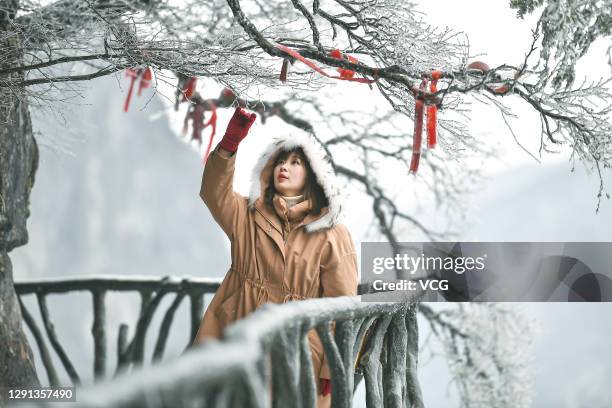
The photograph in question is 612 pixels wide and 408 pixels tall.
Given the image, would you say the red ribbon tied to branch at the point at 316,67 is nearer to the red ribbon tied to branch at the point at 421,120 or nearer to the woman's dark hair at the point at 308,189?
the red ribbon tied to branch at the point at 421,120

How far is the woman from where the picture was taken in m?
3.38

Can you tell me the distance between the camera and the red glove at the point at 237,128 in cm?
325

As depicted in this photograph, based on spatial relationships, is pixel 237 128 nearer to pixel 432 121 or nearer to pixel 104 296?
pixel 432 121

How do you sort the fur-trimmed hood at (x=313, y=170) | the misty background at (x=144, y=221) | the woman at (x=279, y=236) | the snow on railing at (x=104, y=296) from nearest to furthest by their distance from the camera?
the woman at (x=279, y=236) → the fur-trimmed hood at (x=313, y=170) → the snow on railing at (x=104, y=296) → the misty background at (x=144, y=221)

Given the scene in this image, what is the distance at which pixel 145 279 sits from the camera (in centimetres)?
582

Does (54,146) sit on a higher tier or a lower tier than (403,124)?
lower

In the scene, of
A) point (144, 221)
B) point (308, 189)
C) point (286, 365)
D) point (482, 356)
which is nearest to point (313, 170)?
point (308, 189)

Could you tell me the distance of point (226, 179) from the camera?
3.44m

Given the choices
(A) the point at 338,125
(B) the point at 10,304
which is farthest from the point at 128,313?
(B) the point at 10,304

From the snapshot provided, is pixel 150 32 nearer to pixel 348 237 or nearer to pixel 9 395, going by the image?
Result: pixel 348 237

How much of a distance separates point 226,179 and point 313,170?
0.42 meters

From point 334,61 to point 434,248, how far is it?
336 cm

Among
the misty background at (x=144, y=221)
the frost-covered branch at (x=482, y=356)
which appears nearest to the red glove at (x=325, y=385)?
the frost-covered branch at (x=482, y=356)

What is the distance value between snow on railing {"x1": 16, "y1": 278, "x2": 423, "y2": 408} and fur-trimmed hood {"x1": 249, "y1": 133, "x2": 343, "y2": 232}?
0.49 m
